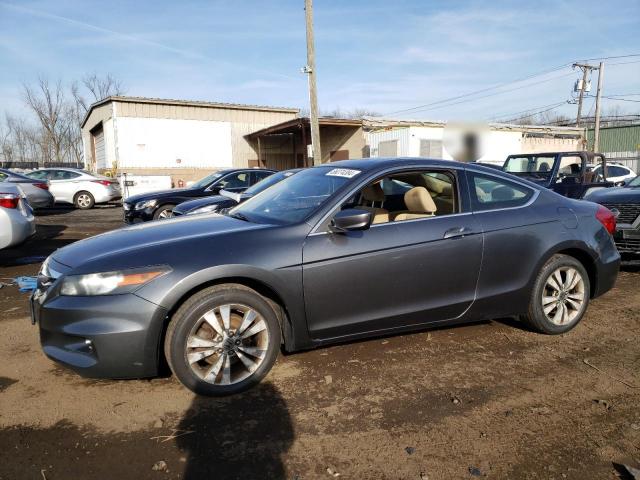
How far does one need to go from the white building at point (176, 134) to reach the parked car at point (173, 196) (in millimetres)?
15825

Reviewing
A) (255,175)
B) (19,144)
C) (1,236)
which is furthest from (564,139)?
(19,144)

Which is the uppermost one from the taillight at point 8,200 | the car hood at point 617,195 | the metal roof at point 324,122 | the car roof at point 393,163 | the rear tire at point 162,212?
the metal roof at point 324,122

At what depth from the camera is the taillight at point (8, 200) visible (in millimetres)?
6609

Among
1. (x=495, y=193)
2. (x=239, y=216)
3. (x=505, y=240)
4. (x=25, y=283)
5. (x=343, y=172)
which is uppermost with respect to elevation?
(x=343, y=172)

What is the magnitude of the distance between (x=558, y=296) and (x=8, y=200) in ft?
22.8

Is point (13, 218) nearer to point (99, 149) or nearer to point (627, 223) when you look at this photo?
point (627, 223)

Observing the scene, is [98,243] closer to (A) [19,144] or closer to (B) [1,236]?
(B) [1,236]

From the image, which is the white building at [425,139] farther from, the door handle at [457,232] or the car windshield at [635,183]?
the door handle at [457,232]

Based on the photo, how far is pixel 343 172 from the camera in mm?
3865

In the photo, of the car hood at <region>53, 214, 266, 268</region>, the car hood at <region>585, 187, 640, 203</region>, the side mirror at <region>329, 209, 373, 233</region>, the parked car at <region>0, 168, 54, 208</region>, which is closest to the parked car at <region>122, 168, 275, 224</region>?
the parked car at <region>0, 168, 54, 208</region>

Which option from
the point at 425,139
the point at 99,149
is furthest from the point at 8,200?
the point at 99,149

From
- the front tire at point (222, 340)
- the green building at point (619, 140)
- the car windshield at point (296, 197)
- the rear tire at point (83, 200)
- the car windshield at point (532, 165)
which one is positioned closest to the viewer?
the front tire at point (222, 340)

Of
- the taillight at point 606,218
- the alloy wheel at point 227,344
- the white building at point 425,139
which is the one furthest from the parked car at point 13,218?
the white building at point 425,139

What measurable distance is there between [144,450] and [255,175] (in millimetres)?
9188
